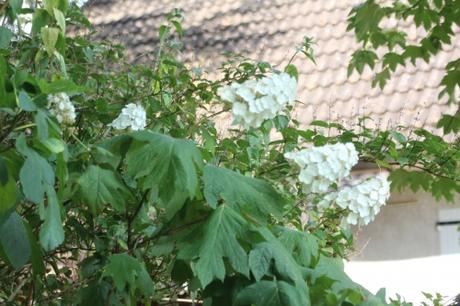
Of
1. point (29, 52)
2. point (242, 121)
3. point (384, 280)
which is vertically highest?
point (29, 52)

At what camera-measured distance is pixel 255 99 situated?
6.25ft

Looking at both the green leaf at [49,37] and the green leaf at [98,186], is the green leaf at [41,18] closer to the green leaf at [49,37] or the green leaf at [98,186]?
the green leaf at [49,37]

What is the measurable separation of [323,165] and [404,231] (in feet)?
19.2

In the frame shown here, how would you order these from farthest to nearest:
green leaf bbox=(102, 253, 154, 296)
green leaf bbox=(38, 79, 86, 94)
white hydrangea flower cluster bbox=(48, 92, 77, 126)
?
green leaf bbox=(102, 253, 154, 296), white hydrangea flower cluster bbox=(48, 92, 77, 126), green leaf bbox=(38, 79, 86, 94)

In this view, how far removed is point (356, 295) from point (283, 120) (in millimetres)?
1270

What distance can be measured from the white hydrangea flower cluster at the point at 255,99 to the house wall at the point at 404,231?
18.4 feet

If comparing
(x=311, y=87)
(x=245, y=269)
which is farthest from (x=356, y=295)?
(x=311, y=87)

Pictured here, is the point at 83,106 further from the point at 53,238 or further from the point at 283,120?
the point at 53,238

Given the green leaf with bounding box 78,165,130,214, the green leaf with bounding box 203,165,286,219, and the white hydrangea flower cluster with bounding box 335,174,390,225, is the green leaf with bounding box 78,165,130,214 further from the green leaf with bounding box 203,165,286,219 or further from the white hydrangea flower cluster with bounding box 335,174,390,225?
the white hydrangea flower cluster with bounding box 335,174,390,225

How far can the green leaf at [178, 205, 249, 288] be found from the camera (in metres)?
1.63

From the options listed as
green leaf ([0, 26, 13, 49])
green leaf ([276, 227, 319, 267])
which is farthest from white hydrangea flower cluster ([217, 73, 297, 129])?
green leaf ([0, 26, 13, 49])

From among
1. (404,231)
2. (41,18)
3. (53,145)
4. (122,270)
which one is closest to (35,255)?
(122,270)

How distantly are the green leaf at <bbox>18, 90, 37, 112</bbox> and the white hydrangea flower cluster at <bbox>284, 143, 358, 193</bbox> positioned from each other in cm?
62

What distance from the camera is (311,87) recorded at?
829 cm
